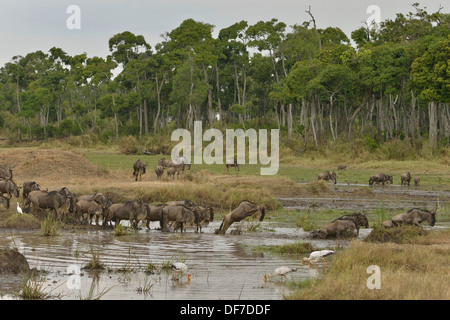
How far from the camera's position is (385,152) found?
44875 millimetres

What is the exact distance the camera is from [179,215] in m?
17.1

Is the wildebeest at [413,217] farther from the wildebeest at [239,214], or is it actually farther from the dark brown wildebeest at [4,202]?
the dark brown wildebeest at [4,202]

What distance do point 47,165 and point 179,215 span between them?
47.9 ft

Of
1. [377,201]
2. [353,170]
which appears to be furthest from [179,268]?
Answer: [353,170]

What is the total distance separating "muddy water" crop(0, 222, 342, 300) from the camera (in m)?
→ 10.2

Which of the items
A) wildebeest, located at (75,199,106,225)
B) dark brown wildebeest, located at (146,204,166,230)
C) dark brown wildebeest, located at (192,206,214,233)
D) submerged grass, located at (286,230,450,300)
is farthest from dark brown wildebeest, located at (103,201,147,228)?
submerged grass, located at (286,230,450,300)

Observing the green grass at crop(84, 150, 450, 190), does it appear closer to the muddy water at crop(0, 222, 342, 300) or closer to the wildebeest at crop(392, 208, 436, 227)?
the wildebeest at crop(392, 208, 436, 227)

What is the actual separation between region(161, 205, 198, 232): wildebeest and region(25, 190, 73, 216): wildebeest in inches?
111

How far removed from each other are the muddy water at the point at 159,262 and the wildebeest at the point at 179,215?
1.14 ft

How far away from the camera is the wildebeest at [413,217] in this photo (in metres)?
15.9

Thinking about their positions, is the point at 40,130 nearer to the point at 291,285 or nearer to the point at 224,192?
the point at 224,192

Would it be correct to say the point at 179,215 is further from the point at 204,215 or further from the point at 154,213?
the point at 204,215

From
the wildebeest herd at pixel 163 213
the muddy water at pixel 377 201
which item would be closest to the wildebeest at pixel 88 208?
the wildebeest herd at pixel 163 213
